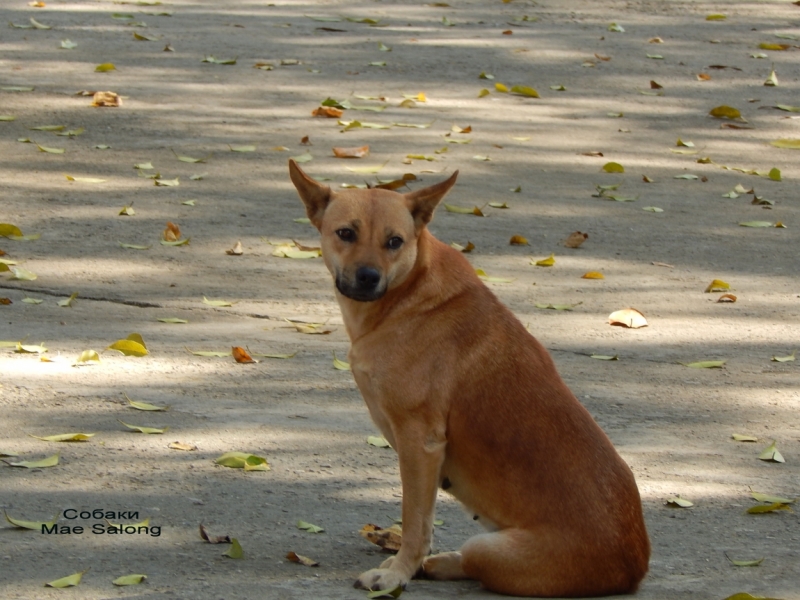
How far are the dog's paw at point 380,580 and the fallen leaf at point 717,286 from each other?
451 centimetres

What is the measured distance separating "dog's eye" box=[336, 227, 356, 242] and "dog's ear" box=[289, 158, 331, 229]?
0.25 meters

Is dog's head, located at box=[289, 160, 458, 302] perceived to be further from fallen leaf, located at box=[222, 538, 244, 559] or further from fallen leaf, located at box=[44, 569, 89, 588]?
fallen leaf, located at box=[44, 569, 89, 588]

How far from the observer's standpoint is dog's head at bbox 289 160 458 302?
4.29m

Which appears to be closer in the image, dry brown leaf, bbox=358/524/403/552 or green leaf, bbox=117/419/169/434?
dry brown leaf, bbox=358/524/403/552

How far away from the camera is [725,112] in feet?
39.4

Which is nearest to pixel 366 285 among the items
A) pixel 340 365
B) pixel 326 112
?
pixel 340 365

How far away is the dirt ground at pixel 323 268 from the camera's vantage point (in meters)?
4.53

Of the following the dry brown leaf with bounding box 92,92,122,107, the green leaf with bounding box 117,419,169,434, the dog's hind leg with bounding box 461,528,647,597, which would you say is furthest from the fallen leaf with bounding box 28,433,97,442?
the dry brown leaf with bounding box 92,92,122,107

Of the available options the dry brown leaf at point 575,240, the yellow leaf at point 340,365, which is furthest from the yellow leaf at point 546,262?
the yellow leaf at point 340,365

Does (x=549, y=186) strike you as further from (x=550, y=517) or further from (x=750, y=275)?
(x=550, y=517)

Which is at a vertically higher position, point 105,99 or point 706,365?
point 105,99

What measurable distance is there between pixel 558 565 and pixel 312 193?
5.58 feet

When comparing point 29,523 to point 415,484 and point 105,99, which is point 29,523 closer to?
point 415,484

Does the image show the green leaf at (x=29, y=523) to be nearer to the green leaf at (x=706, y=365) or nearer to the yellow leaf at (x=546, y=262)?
the green leaf at (x=706, y=365)
